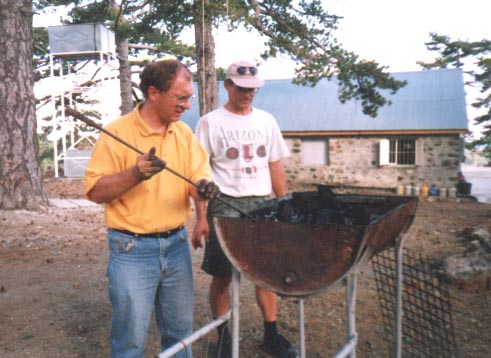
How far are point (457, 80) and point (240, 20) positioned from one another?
12.9 metres

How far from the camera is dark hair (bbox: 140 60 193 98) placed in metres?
2.14

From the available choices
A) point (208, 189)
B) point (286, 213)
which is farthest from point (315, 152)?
point (208, 189)

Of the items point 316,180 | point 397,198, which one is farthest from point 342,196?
point 316,180

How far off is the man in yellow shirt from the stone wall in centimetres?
1505

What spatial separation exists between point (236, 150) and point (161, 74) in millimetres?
1090

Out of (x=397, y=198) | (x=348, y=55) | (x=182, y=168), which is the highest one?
(x=348, y=55)

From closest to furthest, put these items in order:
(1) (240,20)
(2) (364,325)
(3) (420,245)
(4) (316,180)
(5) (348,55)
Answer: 1. (2) (364,325)
2. (3) (420,245)
3. (1) (240,20)
4. (5) (348,55)
5. (4) (316,180)

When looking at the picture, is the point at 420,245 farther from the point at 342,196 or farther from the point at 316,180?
the point at 316,180

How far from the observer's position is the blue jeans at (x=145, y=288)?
218 cm

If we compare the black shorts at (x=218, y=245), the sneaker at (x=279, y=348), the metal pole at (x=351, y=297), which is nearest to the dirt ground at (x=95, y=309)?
the sneaker at (x=279, y=348)

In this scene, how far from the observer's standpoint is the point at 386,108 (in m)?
17.9

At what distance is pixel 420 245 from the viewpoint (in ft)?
24.7

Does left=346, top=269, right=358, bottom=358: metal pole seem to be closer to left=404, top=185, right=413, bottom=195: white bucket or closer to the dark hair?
the dark hair

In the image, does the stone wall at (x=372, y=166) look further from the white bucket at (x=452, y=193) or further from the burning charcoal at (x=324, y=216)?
the burning charcoal at (x=324, y=216)
